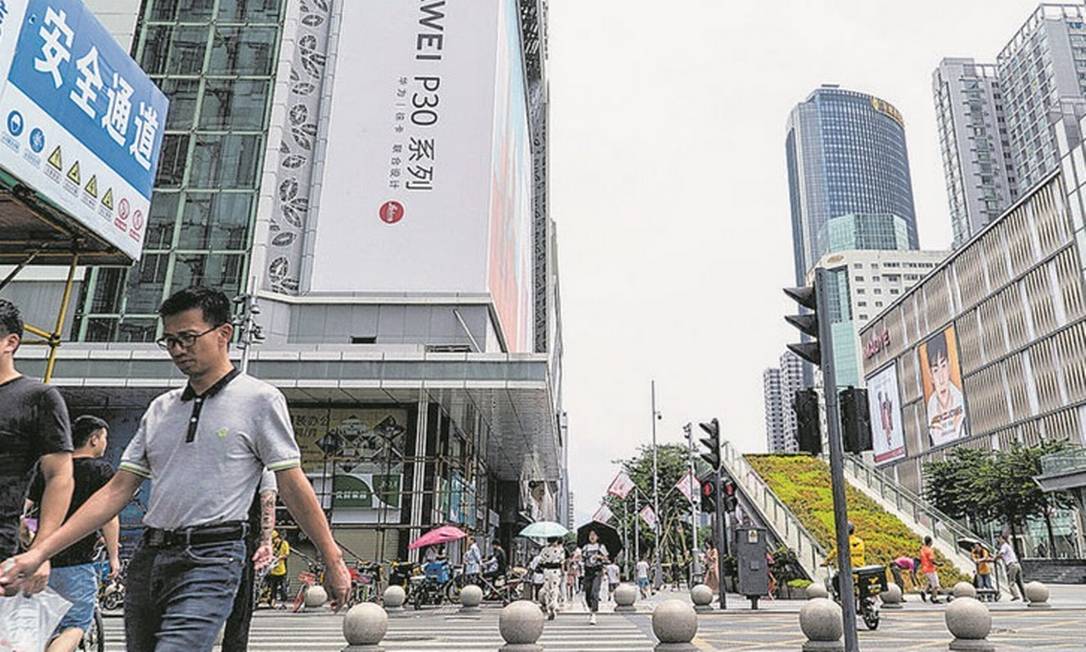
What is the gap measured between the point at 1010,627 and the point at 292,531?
62.5 ft

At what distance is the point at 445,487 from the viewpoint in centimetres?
2656

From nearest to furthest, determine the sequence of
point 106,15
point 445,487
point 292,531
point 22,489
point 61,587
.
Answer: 1. point 22,489
2. point 61,587
3. point 292,531
4. point 445,487
5. point 106,15

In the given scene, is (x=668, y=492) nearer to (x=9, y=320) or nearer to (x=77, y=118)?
(x=77, y=118)

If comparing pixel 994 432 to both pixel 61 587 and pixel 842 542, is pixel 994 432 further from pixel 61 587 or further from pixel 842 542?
pixel 61 587

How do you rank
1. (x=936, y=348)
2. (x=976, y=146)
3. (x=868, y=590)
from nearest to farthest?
(x=868, y=590)
(x=936, y=348)
(x=976, y=146)

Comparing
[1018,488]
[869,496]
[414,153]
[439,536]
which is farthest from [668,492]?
[439,536]

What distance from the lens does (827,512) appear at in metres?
29.8

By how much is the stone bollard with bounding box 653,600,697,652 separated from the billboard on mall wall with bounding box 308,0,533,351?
67.6 ft

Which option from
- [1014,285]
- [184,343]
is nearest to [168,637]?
[184,343]

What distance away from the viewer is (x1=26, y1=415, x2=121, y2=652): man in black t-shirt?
443 centimetres

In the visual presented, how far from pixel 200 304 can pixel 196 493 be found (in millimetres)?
737

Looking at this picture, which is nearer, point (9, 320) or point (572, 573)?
point (9, 320)

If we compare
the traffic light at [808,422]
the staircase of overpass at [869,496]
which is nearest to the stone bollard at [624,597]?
the staircase of overpass at [869,496]

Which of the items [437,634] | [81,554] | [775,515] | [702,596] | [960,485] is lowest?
[437,634]
